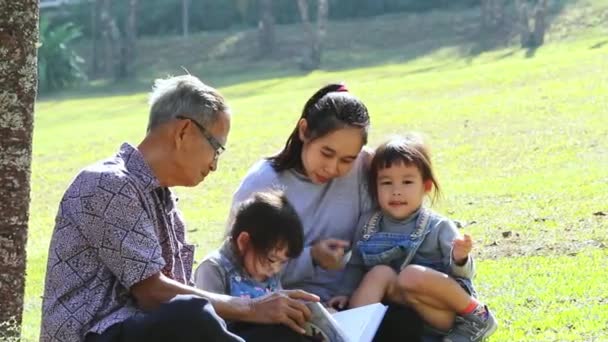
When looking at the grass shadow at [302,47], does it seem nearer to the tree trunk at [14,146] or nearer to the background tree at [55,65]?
the background tree at [55,65]

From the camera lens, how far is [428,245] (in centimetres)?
620

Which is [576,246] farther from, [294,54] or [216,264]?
[294,54]

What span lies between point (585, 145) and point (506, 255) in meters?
7.27

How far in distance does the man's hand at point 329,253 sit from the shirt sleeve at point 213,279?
55 centimetres

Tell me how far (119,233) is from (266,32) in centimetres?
4384

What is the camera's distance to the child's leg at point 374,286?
19.5ft

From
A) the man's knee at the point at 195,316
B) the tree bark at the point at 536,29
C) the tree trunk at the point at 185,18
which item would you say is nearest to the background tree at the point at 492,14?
the tree bark at the point at 536,29

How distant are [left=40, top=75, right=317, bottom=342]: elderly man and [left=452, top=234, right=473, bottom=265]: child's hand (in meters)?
0.96

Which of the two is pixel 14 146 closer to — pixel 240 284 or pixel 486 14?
pixel 240 284

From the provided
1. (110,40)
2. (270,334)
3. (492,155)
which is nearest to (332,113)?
(270,334)

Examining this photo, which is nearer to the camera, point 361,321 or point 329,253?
point 361,321

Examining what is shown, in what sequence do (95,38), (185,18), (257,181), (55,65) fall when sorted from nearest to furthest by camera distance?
1. (257,181)
2. (55,65)
3. (95,38)
4. (185,18)

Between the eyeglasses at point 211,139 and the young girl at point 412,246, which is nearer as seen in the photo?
the eyeglasses at point 211,139

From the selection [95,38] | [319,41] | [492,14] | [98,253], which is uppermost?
[98,253]
